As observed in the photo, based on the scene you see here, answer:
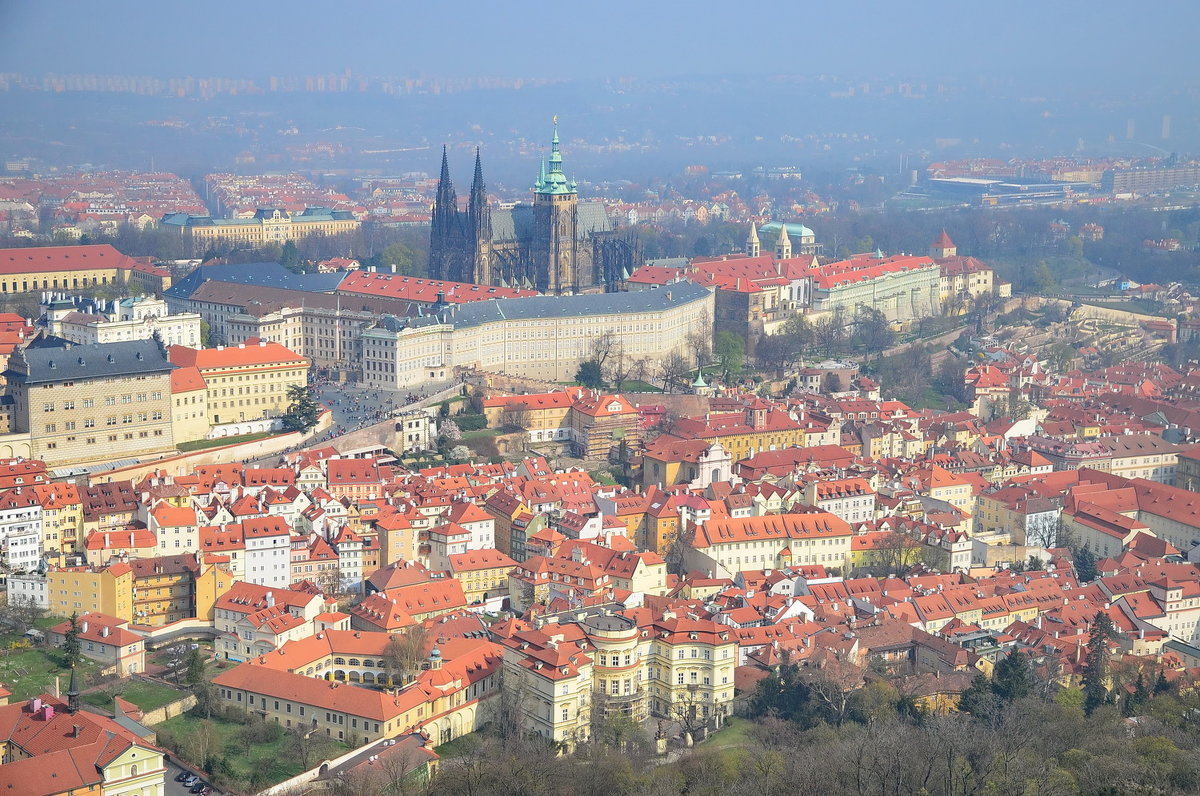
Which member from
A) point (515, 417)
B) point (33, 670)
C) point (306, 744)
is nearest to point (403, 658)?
point (306, 744)

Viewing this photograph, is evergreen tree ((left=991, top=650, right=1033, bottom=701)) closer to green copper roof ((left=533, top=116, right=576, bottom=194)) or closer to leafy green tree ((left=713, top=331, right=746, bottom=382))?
leafy green tree ((left=713, top=331, right=746, bottom=382))

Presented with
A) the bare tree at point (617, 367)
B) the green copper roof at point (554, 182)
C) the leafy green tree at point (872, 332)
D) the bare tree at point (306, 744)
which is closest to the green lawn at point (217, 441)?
the bare tree at point (617, 367)

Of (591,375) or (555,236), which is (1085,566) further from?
(555,236)

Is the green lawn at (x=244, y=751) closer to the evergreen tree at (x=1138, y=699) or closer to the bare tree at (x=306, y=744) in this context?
the bare tree at (x=306, y=744)

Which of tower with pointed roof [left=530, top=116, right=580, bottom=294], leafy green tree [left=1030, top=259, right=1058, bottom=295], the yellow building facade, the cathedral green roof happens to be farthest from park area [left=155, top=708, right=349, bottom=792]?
the cathedral green roof

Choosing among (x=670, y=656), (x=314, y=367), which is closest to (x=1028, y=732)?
(x=670, y=656)

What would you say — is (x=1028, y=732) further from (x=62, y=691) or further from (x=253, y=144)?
(x=253, y=144)
